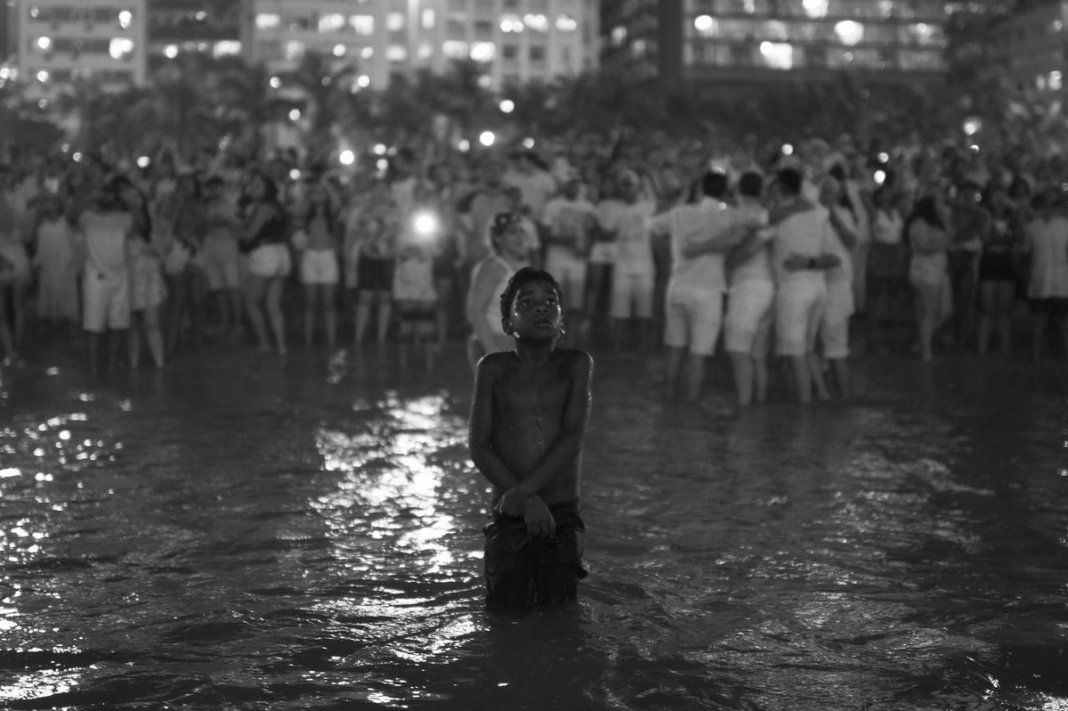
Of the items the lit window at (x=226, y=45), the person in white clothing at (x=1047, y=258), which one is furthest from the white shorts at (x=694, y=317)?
the lit window at (x=226, y=45)

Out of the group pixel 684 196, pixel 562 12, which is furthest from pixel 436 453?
pixel 562 12

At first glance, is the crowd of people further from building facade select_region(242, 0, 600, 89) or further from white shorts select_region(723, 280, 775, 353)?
building facade select_region(242, 0, 600, 89)

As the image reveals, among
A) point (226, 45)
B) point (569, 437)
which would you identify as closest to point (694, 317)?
point (569, 437)

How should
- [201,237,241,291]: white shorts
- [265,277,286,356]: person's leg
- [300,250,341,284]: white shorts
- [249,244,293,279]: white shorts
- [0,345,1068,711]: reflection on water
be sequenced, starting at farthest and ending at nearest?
[201,237,241,291]: white shorts < [300,250,341,284]: white shorts < [265,277,286,356]: person's leg < [249,244,293,279]: white shorts < [0,345,1068,711]: reflection on water

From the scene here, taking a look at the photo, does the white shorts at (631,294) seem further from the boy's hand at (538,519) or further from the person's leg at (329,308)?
the boy's hand at (538,519)

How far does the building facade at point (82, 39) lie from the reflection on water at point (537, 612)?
139 metres

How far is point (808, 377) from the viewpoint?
41.4 ft

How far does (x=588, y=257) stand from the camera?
1659 centimetres

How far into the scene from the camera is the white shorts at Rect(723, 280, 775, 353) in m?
12.0

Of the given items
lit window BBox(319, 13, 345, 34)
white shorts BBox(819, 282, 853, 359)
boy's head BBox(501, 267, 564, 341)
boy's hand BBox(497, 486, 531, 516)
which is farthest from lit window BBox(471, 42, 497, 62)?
boy's hand BBox(497, 486, 531, 516)

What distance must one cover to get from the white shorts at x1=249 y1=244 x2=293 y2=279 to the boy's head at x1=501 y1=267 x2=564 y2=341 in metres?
9.91

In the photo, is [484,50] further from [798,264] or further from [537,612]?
Answer: [537,612]

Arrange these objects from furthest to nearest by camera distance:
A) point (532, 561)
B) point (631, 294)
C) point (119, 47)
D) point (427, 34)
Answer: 1. point (427, 34)
2. point (119, 47)
3. point (631, 294)
4. point (532, 561)

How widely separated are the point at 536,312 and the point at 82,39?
485 ft
